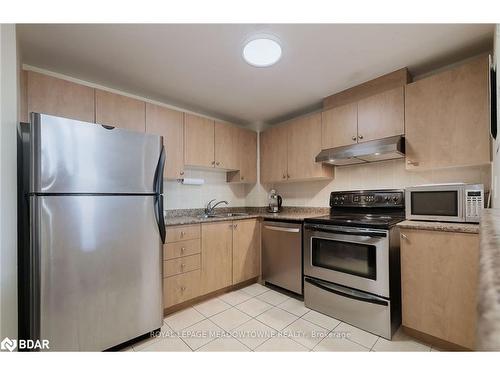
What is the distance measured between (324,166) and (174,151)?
Answer: 172 centimetres

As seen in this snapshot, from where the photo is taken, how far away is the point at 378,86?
6.87 ft

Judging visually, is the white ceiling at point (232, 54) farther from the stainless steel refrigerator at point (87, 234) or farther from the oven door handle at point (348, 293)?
the oven door handle at point (348, 293)

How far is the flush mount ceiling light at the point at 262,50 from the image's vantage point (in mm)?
1532

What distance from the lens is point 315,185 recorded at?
9.40 ft

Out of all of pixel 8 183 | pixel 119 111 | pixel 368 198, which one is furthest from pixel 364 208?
pixel 8 183

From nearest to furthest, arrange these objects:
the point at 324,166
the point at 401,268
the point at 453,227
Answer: the point at 453,227 < the point at 401,268 < the point at 324,166

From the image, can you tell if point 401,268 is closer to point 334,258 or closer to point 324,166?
point 334,258

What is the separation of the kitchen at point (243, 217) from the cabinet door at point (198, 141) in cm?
3

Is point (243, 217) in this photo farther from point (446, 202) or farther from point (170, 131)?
point (446, 202)

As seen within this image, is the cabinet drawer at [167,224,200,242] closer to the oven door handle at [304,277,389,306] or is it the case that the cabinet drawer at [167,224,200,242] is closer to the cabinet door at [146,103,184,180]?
the cabinet door at [146,103,184,180]

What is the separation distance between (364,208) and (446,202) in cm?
73

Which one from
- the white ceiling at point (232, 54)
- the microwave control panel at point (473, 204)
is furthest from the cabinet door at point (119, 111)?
the microwave control panel at point (473, 204)

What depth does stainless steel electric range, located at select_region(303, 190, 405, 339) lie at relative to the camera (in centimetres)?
168
